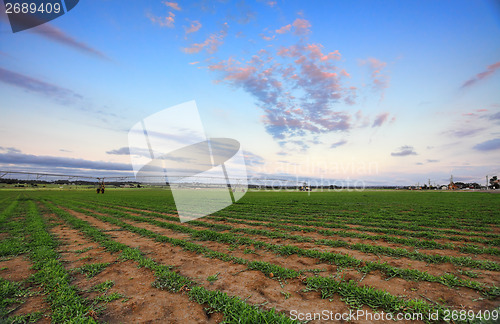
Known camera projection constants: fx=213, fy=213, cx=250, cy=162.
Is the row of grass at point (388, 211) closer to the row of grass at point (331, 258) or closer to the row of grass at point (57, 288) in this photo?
the row of grass at point (331, 258)

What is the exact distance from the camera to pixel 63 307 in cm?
402

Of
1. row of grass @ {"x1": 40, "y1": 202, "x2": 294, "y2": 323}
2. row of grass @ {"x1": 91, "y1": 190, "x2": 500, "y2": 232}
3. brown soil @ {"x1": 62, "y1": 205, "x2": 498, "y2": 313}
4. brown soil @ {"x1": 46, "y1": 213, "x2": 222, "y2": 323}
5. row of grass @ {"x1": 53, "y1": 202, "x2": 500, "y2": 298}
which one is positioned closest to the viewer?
row of grass @ {"x1": 40, "y1": 202, "x2": 294, "y2": 323}

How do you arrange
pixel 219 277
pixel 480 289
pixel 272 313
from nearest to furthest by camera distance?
pixel 272 313
pixel 480 289
pixel 219 277

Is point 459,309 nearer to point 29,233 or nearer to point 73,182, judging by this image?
point 29,233

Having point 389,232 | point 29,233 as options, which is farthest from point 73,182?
point 389,232

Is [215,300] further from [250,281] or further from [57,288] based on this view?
[57,288]

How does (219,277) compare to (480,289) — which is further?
(219,277)

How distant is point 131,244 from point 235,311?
694 centimetres

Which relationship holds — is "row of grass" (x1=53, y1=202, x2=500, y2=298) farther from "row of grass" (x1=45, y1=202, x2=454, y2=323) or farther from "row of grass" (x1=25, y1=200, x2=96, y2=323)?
"row of grass" (x1=25, y1=200, x2=96, y2=323)

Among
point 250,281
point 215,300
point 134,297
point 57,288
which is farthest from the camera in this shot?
point 250,281

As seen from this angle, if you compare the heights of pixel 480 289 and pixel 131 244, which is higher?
pixel 480 289

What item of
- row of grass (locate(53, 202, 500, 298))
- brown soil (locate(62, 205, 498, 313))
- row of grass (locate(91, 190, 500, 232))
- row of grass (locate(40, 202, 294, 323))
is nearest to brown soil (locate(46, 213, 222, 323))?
row of grass (locate(40, 202, 294, 323))

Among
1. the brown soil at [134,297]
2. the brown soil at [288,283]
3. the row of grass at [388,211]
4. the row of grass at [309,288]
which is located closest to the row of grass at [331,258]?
the brown soil at [288,283]

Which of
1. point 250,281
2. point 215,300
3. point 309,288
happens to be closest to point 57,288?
point 215,300
